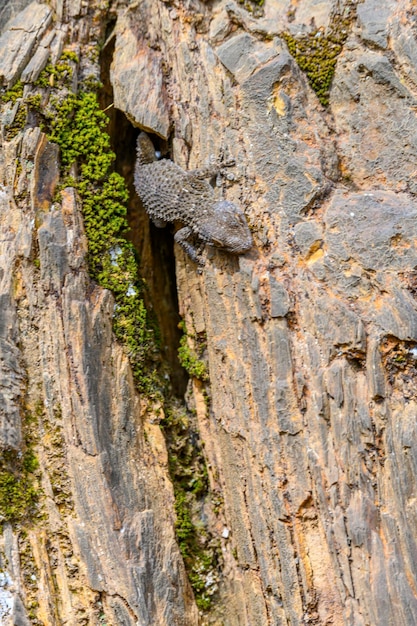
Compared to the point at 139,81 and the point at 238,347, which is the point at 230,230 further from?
the point at 139,81

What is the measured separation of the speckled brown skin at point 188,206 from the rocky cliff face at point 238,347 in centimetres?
13

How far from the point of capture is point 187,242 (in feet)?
15.7

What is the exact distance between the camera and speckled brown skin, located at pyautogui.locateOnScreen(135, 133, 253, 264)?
434 cm

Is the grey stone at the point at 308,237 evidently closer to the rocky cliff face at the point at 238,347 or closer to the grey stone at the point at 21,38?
the rocky cliff face at the point at 238,347

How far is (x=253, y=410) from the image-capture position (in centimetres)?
429

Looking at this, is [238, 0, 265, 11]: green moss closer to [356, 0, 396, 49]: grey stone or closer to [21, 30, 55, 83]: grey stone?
[356, 0, 396, 49]: grey stone

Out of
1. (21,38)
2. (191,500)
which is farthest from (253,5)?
(191,500)

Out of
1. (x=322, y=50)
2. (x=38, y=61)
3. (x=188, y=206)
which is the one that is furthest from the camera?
(x=188, y=206)

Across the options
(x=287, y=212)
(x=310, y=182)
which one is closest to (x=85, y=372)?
(x=287, y=212)

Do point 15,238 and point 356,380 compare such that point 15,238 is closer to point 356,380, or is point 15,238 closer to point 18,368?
point 18,368

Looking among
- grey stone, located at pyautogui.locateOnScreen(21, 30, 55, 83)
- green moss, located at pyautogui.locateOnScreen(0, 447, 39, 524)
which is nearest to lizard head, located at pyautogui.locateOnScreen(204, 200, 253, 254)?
grey stone, located at pyautogui.locateOnScreen(21, 30, 55, 83)

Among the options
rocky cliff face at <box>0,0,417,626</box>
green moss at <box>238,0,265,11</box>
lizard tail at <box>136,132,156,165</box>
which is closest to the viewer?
rocky cliff face at <box>0,0,417,626</box>

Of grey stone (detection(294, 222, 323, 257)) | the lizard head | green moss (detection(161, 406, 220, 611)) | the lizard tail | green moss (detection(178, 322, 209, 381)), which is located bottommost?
green moss (detection(161, 406, 220, 611))

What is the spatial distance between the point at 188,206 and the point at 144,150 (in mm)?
701
